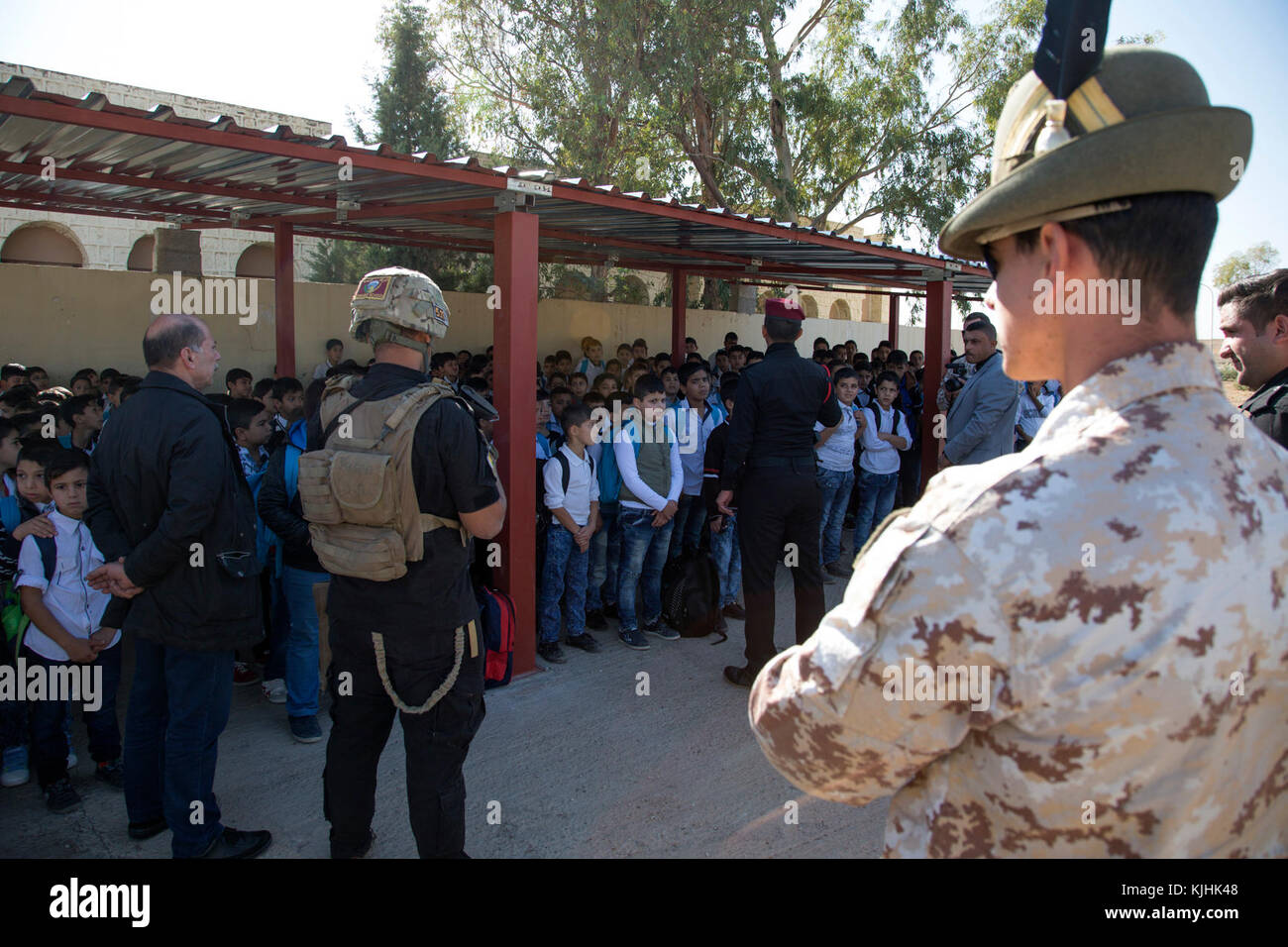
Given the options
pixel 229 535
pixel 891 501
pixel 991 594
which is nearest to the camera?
pixel 991 594

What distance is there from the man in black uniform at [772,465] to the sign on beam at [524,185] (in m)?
1.42

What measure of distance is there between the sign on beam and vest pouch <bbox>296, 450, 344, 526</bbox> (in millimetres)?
2409

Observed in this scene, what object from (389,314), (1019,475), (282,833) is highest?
(389,314)

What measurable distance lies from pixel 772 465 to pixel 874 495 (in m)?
3.13

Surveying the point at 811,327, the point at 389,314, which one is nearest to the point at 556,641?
the point at 389,314

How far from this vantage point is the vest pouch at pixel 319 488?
275cm

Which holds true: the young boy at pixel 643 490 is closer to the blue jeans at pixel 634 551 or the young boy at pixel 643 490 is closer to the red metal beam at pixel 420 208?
the blue jeans at pixel 634 551

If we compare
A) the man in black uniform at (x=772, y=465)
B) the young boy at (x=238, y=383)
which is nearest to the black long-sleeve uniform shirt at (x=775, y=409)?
the man in black uniform at (x=772, y=465)

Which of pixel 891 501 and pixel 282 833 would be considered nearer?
pixel 282 833

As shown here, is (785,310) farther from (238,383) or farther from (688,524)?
(238,383)

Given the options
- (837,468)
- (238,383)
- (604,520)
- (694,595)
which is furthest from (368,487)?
(238,383)
